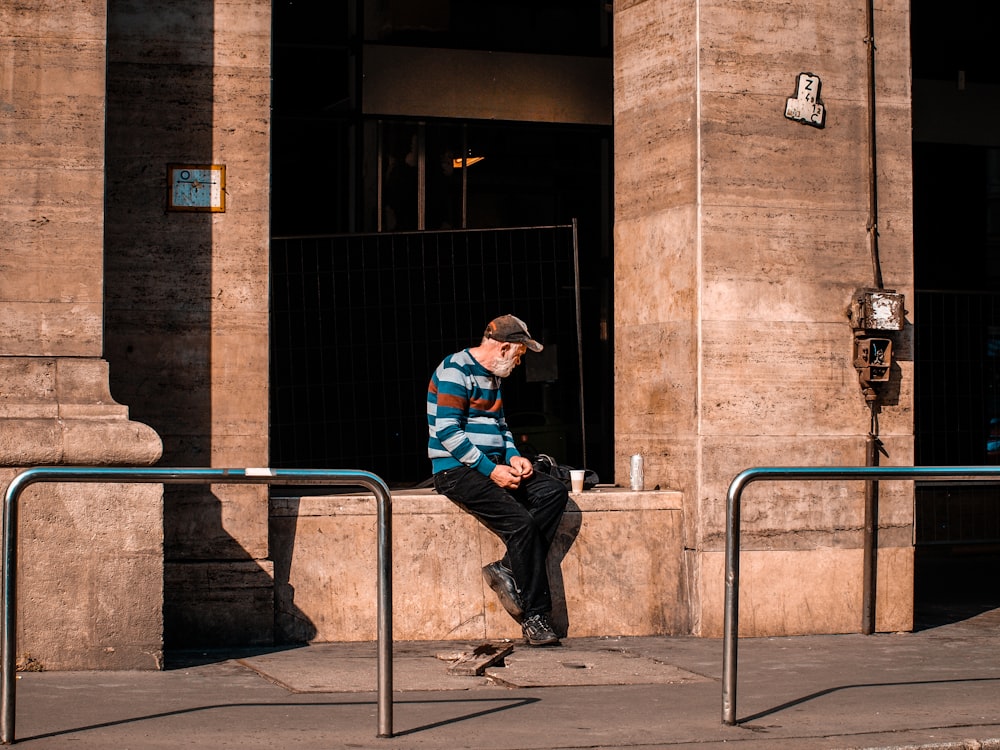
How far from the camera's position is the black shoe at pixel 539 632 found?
26.3ft

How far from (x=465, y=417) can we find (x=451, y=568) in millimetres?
880

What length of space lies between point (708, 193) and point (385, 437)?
8.21 feet

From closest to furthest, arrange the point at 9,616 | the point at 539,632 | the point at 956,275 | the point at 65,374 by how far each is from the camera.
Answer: the point at 9,616 → the point at 65,374 → the point at 539,632 → the point at 956,275

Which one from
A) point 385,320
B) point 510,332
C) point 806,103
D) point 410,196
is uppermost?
point 806,103

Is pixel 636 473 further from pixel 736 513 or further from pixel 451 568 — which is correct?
pixel 736 513

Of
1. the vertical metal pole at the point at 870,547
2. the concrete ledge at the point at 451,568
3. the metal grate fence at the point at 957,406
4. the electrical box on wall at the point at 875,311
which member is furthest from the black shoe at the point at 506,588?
the metal grate fence at the point at 957,406

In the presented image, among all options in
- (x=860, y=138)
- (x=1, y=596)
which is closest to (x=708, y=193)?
(x=860, y=138)

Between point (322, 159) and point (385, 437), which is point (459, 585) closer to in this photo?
point (385, 437)

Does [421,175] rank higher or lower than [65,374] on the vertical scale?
higher

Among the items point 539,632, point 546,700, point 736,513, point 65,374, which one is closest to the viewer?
point 736,513

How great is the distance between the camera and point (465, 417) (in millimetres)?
8242

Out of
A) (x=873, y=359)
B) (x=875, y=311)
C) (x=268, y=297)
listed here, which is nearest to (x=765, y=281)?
(x=875, y=311)

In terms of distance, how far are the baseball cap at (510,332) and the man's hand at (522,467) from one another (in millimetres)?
621

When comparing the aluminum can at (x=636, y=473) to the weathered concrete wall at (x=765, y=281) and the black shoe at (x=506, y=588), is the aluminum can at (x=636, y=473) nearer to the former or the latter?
the weathered concrete wall at (x=765, y=281)
